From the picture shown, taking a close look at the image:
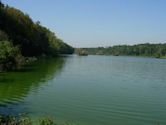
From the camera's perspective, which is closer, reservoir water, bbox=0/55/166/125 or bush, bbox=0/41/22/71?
reservoir water, bbox=0/55/166/125

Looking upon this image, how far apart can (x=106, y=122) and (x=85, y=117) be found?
1.68 m

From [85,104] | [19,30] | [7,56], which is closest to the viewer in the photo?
[85,104]

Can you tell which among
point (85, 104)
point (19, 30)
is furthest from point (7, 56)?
point (19, 30)

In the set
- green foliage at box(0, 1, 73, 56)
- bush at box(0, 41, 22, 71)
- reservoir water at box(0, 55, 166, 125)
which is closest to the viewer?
reservoir water at box(0, 55, 166, 125)

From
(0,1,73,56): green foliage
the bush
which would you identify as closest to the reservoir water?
the bush

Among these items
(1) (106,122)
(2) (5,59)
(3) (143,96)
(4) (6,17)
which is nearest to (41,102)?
(1) (106,122)

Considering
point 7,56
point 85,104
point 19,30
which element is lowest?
point 85,104

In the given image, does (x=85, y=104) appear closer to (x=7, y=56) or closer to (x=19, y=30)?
(x=7, y=56)

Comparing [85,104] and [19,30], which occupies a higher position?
[19,30]

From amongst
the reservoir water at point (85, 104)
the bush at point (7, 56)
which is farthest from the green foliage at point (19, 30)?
the reservoir water at point (85, 104)

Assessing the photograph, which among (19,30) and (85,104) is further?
(19,30)

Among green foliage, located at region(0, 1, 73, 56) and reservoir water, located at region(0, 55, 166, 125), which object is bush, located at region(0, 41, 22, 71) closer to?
reservoir water, located at region(0, 55, 166, 125)

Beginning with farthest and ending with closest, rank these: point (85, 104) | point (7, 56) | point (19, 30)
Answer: point (19, 30) → point (7, 56) → point (85, 104)

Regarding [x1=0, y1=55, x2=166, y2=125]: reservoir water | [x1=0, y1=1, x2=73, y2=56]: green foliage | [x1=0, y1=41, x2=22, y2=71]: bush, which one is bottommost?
[x1=0, y1=55, x2=166, y2=125]: reservoir water
